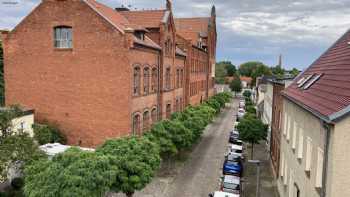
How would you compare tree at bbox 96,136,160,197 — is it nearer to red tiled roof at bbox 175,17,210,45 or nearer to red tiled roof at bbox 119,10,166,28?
red tiled roof at bbox 119,10,166,28

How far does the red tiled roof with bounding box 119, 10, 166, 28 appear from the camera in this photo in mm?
32469

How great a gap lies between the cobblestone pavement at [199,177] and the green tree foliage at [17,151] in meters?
7.43

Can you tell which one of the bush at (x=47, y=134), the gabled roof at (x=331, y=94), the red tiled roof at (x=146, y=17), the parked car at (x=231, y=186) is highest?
the red tiled roof at (x=146, y=17)

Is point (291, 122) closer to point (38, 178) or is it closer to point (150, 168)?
point (150, 168)

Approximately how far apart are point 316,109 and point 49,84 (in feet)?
67.3

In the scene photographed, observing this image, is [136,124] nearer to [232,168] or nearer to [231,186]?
[232,168]

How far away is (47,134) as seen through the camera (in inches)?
916

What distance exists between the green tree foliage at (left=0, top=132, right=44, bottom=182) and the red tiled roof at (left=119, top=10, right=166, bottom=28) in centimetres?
1982

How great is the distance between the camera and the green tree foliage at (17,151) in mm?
14141

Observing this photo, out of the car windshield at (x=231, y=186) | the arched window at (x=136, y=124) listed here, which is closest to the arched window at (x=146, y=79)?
the arched window at (x=136, y=124)

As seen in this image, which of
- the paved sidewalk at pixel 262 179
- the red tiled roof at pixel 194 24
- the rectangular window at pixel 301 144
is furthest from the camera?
the red tiled roof at pixel 194 24

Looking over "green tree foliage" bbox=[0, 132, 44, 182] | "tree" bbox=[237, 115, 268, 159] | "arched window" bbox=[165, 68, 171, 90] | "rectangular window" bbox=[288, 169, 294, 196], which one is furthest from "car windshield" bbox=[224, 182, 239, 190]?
"arched window" bbox=[165, 68, 171, 90]

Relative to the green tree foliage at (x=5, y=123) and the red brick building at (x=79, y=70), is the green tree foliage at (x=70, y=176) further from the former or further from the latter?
the red brick building at (x=79, y=70)

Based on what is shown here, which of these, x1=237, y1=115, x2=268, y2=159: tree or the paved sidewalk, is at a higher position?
x1=237, y1=115, x2=268, y2=159: tree
